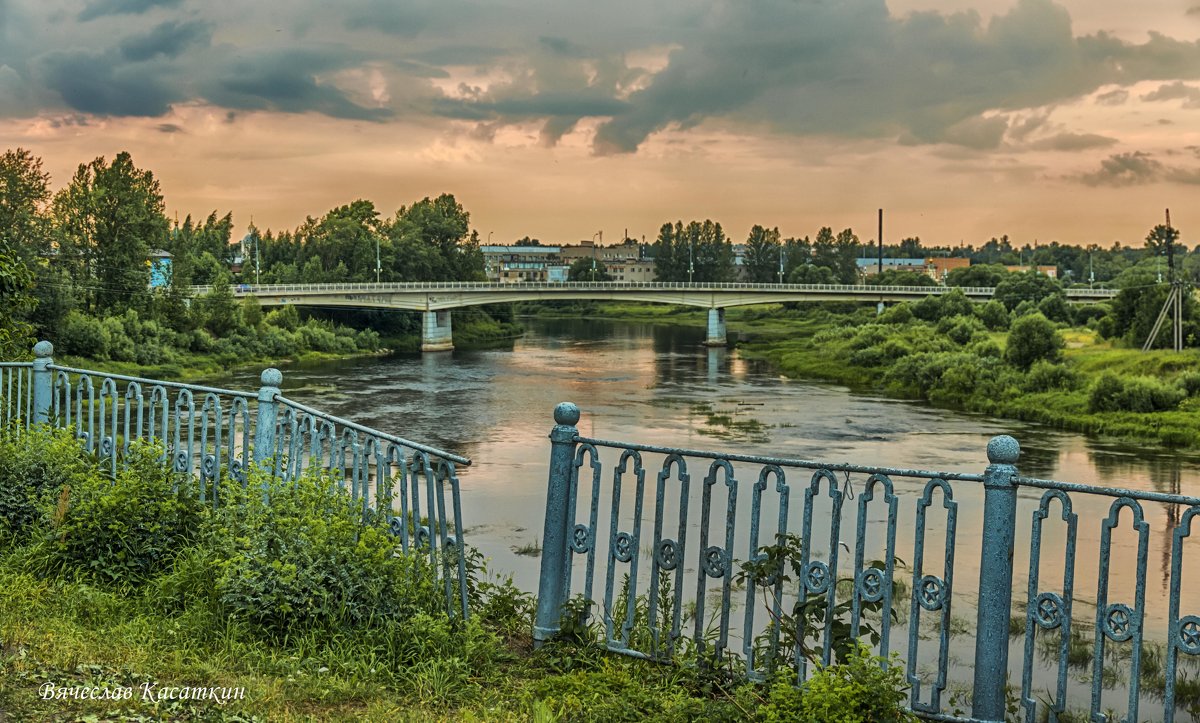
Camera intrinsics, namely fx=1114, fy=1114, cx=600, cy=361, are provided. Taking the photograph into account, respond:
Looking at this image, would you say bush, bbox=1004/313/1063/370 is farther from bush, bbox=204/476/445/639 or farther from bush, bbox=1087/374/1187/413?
bush, bbox=204/476/445/639

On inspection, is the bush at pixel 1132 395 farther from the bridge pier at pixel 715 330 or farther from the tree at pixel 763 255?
the tree at pixel 763 255

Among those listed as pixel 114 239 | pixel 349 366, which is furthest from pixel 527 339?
pixel 114 239

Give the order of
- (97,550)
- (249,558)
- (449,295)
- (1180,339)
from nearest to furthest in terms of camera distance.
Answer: (249,558) < (97,550) < (1180,339) < (449,295)

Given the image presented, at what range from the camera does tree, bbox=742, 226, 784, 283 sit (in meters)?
123

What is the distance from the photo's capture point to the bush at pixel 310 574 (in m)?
5.48

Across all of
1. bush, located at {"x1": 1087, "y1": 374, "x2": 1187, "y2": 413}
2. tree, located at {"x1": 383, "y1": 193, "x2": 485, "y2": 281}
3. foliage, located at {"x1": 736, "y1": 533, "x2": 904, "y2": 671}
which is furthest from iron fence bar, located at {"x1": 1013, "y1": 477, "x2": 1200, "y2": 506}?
tree, located at {"x1": 383, "y1": 193, "x2": 485, "y2": 281}

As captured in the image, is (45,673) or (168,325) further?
(168,325)

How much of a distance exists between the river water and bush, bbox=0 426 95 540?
6.41 meters

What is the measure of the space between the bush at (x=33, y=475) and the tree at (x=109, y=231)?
45220 mm

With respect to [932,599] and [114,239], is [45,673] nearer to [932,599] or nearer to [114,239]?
[932,599]

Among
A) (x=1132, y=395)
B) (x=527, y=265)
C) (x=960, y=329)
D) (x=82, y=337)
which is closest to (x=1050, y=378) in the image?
(x=1132, y=395)

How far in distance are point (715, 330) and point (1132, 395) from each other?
40345 millimetres

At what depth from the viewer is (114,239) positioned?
168ft

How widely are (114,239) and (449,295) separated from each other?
21405 millimetres
